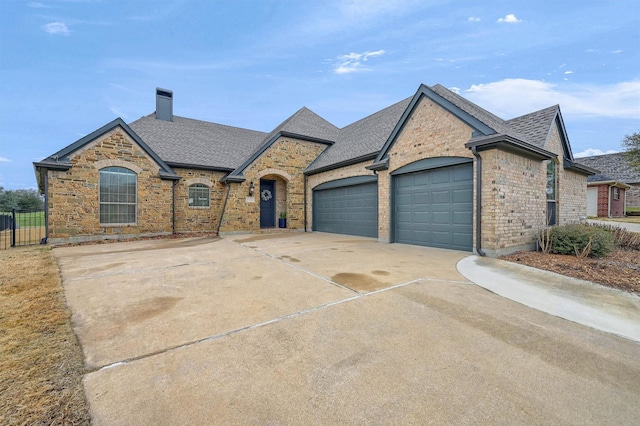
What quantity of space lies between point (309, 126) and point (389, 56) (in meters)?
6.49

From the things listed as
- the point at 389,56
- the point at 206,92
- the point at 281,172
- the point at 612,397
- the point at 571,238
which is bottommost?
the point at 612,397

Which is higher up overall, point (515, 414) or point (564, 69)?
point (564, 69)

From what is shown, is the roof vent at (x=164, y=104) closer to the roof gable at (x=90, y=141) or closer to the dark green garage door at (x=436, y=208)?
the roof gable at (x=90, y=141)

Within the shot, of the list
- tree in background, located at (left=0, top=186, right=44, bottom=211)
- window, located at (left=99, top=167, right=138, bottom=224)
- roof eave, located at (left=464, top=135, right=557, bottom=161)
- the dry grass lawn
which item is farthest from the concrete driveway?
tree in background, located at (left=0, top=186, right=44, bottom=211)

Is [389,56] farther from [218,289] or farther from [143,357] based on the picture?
[143,357]

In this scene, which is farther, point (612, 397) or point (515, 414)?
point (612, 397)

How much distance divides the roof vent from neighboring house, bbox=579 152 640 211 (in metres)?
34.0

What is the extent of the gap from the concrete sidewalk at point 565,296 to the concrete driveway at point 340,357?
31 cm

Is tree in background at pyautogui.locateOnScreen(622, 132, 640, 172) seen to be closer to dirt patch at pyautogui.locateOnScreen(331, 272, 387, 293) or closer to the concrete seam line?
dirt patch at pyautogui.locateOnScreen(331, 272, 387, 293)

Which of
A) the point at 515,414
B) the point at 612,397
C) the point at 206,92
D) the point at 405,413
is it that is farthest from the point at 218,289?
the point at 206,92

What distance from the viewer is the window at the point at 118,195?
37.8 ft

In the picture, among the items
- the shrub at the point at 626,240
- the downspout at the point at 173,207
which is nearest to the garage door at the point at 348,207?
the downspout at the point at 173,207

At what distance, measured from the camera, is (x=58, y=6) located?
8.47 m

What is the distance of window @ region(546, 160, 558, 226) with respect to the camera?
31.2 feet
